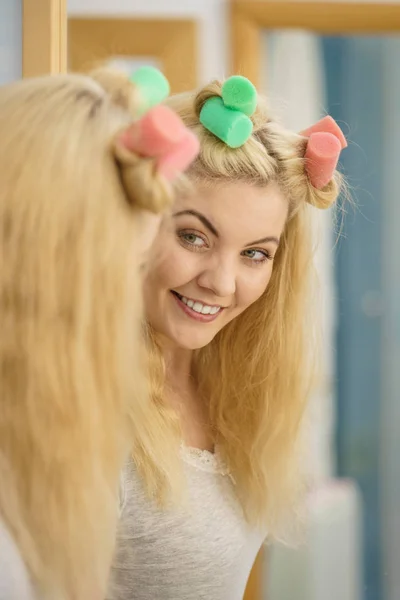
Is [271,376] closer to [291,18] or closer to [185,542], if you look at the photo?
[185,542]

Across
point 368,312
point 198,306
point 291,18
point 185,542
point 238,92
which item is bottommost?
point 368,312

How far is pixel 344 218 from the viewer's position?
2043 millimetres

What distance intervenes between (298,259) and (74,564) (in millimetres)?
444

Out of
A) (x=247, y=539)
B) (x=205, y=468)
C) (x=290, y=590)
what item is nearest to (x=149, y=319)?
(x=205, y=468)

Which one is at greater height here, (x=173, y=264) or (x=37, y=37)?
(x=37, y=37)

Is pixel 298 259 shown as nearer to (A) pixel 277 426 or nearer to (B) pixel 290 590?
(A) pixel 277 426

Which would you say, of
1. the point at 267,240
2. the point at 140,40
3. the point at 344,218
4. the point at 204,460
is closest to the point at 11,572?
the point at 204,460

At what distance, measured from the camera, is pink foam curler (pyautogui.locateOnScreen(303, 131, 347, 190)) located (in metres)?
0.85

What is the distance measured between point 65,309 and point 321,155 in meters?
0.37

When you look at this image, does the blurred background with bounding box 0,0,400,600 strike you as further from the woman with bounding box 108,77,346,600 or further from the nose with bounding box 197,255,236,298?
the nose with bounding box 197,255,236,298

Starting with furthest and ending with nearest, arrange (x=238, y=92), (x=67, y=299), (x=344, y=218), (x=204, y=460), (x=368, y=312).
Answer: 1. (x=368, y=312)
2. (x=344, y=218)
3. (x=204, y=460)
4. (x=238, y=92)
5. (x=67, y=299)

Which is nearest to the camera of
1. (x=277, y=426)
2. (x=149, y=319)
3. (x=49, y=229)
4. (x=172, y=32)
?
(x=49, y=229)

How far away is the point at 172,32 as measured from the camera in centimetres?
172

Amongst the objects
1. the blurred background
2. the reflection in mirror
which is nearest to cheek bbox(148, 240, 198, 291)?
the blurred background
